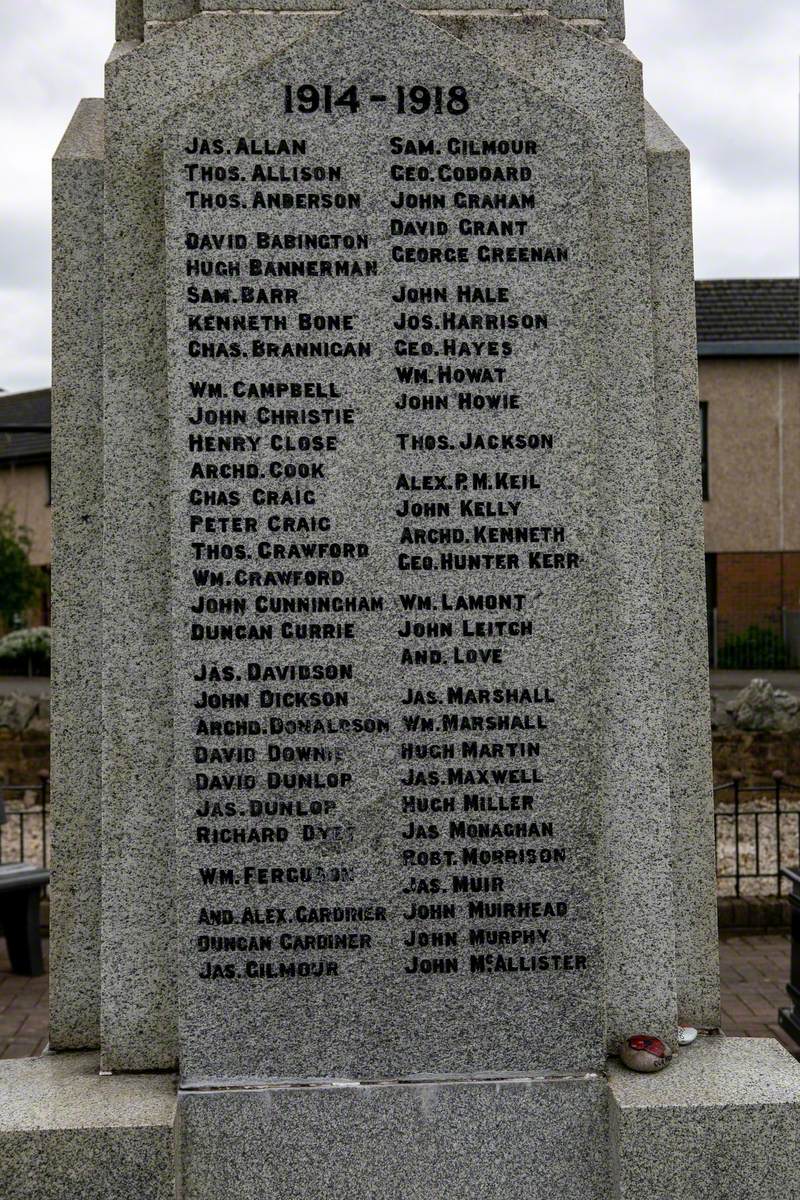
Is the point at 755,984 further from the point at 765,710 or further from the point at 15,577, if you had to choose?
the point at 15,577

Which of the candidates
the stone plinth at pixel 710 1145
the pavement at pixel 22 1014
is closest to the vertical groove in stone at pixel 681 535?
the stone plinth at pixel 710 1145

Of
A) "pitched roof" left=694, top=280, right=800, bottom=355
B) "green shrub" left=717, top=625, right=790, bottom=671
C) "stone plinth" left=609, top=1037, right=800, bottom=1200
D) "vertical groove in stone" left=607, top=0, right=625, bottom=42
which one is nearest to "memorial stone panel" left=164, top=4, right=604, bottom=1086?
"stone plinth" left=609, top=1037, right=800, bottom=1200

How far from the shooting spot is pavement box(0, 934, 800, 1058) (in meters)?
6.33

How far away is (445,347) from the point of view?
3.20m

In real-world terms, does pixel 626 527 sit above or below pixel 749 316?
below

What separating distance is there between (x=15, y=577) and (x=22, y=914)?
1100 inches

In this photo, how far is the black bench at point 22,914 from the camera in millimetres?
7594

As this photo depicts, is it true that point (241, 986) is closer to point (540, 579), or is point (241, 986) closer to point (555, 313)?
point (540, 579)

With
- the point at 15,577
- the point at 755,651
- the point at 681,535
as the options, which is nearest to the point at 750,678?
the point at 755,651

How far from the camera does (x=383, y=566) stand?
318cm

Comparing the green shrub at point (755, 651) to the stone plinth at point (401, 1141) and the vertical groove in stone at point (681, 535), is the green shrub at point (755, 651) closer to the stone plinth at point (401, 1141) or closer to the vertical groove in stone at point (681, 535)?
the vertical groove in stone at point (681, 535)

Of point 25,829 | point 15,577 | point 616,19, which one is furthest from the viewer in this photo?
point 15,577

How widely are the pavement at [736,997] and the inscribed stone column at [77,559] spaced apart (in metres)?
2.79

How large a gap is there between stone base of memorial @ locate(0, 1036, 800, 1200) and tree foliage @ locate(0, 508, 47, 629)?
106 ft
